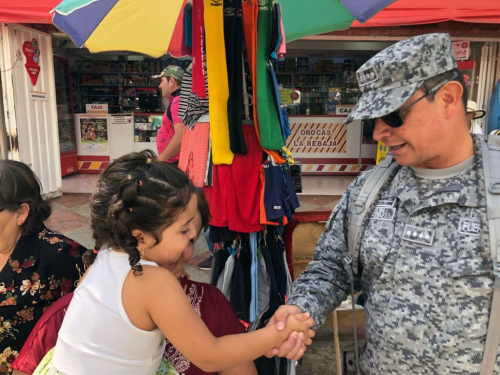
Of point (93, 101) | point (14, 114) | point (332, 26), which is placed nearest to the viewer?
point (332, 26)

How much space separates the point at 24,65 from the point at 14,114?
0.77 metres

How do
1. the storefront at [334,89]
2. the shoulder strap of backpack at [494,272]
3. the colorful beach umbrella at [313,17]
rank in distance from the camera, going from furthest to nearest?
1. the storefront at [334,89]
2. the colorful beach umbrella at [313,17]
3. the shoulder strap of backpack at [494,272]

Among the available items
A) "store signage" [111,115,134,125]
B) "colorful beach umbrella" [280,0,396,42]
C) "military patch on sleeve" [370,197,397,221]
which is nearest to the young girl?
"military patch on sleeve" [370,197,397,221]

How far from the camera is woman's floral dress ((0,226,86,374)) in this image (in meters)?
1.76

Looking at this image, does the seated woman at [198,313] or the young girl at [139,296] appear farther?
the seated woman at [198,313]

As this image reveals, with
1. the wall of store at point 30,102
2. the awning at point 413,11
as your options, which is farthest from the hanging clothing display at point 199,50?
the wall of store at point 30,102

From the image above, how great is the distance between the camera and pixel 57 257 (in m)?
1.83

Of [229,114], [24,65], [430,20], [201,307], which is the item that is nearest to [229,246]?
[229,114]

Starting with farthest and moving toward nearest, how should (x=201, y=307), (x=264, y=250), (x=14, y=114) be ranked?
(x=14, y=114) → (x=264, y=250) → (x=201, y=307)

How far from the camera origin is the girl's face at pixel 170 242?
4.46 feet

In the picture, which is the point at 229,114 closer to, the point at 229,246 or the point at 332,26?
the point at 229,246

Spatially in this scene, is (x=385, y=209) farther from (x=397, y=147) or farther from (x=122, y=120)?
(x=122, y=120)

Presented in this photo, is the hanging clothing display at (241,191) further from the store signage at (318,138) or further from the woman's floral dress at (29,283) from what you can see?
the store signage at (318,138)

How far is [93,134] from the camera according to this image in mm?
8719
